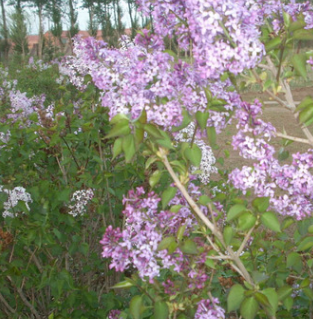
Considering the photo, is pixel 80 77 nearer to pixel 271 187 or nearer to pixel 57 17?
pixel 271 187

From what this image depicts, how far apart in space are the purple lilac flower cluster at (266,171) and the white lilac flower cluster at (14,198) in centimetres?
126

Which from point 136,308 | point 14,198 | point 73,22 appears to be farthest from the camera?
point 73,22

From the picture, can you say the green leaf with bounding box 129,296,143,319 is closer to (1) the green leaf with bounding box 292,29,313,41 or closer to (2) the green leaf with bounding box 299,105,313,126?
(2) the green leaf with bounding box 299,105,313,126

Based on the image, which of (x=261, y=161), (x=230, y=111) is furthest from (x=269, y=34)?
(x=261, y=161)

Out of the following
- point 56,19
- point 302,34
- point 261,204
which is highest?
point 56,19

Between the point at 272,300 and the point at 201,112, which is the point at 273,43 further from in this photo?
the point at 272,300

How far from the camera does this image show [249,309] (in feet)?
4.45

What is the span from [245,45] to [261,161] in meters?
0.40

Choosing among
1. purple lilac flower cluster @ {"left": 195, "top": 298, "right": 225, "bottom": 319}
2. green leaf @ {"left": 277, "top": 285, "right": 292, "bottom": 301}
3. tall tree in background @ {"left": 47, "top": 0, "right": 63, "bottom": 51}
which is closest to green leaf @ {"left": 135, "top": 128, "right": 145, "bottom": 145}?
purple lilac flower cluster @ {"left": 195, "top": 298, "right": 225, "bottom": 319}

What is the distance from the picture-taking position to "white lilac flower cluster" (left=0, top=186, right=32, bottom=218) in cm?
236

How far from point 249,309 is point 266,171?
45 cm

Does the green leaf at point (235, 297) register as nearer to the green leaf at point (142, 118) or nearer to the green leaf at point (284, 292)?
the green leaf at point (284, 292)

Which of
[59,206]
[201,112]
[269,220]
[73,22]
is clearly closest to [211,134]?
[201,112]

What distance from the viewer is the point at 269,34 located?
63.7 inches
